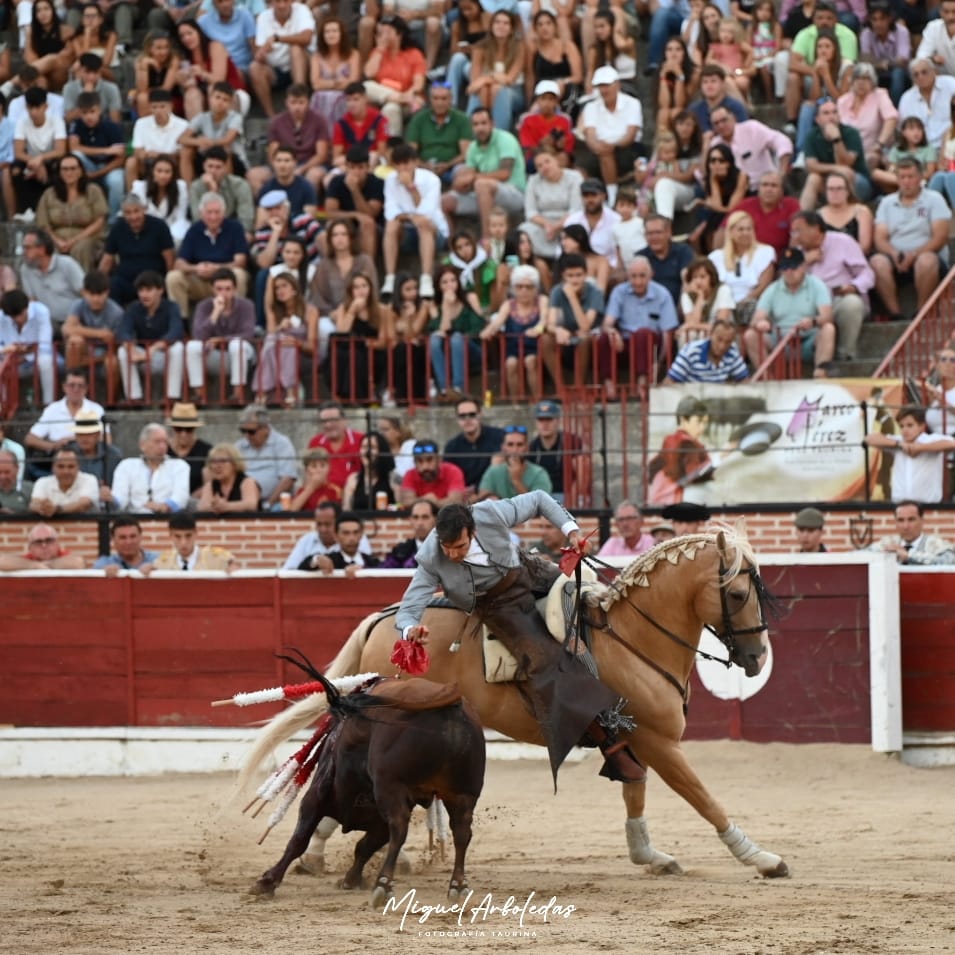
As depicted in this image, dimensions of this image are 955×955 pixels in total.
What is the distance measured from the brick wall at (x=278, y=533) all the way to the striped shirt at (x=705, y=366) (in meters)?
1.01

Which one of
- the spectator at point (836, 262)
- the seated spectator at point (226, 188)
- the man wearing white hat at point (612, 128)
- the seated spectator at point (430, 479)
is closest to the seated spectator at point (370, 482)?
the seated spectator at point (430, 479)

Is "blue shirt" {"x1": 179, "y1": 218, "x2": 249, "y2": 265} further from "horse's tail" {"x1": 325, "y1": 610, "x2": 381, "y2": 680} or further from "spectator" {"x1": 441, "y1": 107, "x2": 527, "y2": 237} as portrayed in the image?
"horse's tail" {"x1": 325, "y1": 610, "x2": 381, "y2": 680}

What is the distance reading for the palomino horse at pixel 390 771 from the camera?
7141 mm

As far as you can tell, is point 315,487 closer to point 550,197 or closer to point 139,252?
point 550,197

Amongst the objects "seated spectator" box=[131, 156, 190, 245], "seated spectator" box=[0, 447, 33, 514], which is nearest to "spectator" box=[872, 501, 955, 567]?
"seated spectator" box=[0, 447, 33, 514]

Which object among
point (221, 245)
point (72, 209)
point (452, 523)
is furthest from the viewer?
point (72, 209)

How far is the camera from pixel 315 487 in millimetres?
13539

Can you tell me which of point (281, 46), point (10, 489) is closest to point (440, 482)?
point (10, 489)

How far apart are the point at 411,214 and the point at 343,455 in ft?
8.98

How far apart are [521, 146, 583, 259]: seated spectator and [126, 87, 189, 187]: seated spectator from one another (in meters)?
3.43

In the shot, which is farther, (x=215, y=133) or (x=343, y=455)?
(x=215, y=133)

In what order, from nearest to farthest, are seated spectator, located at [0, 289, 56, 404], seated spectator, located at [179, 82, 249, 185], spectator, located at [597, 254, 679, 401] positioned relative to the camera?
spectator, located at [597, 254, 679, 401] < seated spectator, located at [0, 289, 56, 404] < seated spectator, located at [179, 82, 249, 185]

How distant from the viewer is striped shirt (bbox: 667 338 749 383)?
13.2 meters

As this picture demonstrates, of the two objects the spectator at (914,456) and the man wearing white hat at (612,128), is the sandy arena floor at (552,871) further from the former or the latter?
the man wearing white hat at (612,128)
